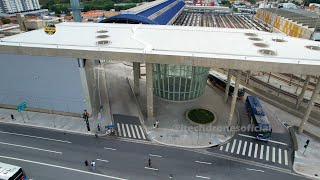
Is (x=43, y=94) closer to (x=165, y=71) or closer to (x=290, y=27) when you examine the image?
(x=165, y=71)

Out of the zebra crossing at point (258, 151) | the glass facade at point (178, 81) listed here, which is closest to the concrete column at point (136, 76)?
the glass facade at point (178, 81)

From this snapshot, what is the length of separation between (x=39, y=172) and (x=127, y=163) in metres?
12.2

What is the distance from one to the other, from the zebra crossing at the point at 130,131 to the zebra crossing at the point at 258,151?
1357 centimetres

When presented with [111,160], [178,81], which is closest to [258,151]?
[178,81]

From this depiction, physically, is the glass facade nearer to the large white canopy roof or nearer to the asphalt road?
the large white canopy roof

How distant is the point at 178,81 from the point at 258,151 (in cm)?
1967

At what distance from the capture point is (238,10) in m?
194

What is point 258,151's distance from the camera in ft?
114

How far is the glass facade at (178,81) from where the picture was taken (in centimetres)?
4462

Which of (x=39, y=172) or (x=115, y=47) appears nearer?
(x=39, y=172)

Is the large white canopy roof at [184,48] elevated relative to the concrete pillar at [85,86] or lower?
elevated

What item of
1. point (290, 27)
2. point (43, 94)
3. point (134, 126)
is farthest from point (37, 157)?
point (290, 27)

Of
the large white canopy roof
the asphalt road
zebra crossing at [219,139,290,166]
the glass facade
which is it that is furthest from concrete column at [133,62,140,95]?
zebra crossing at [219,139,290,166]

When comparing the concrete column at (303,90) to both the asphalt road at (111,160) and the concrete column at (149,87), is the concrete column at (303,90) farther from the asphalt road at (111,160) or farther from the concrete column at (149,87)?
the concrete column at (149,87)
